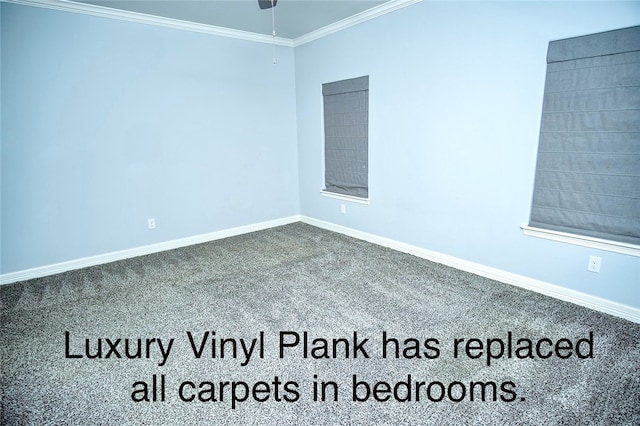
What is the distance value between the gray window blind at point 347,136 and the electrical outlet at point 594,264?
2197 mm

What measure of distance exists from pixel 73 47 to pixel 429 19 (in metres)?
3.25

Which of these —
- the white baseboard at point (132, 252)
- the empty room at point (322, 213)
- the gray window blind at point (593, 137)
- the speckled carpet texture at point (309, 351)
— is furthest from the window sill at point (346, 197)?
the gray window blind at point (593, 137)

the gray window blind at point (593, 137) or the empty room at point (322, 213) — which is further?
the gray window blind at point (593, 137)

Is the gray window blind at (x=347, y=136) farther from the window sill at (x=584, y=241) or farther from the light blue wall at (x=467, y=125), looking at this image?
the window sill at (x=584, y=241)

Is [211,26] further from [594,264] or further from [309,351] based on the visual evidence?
[594,264]

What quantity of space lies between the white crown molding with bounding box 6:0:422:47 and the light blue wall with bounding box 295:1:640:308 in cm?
9

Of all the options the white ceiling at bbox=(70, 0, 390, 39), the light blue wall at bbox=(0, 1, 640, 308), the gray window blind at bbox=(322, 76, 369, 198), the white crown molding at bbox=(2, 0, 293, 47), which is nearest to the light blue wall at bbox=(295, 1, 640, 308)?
the light blue wall at bbox=(0, 1, 640, 308)

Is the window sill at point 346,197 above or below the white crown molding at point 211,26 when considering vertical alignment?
below

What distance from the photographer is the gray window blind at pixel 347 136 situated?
154 inches

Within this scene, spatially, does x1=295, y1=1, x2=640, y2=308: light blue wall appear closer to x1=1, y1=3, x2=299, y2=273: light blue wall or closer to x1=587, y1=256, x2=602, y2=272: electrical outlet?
x1=587, y1=256, x2=602, y2=272: electrical outlet

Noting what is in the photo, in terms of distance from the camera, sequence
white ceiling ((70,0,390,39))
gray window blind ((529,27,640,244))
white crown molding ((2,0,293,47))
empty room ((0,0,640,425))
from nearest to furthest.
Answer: empty room ((0,0,640,425)) < gray window blind ((529,27,640,244)) < white crown molding ((2,0,293,47)) < white ceiling ((70,0,390,39))

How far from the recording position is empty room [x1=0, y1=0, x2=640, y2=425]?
1.84 metres

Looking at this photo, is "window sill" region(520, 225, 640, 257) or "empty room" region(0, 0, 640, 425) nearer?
"empty room" region(0, 0, 640, 425)

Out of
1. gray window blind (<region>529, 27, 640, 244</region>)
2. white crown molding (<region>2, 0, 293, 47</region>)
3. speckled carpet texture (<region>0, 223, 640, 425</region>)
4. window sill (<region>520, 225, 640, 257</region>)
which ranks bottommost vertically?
speckled carpet texture (<region>0, 223, 640, 425</region>)
